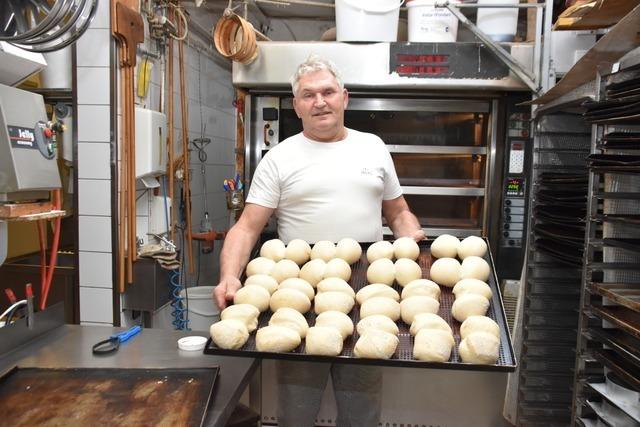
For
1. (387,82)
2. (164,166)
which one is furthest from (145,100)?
(387,82)

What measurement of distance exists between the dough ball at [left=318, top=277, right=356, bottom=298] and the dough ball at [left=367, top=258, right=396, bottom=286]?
9 centimetres

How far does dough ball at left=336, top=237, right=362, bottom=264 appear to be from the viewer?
1580 millimetres

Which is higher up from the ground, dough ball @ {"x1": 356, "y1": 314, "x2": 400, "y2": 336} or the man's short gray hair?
the man's short gray hair

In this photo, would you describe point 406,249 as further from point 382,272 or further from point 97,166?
point 97,166

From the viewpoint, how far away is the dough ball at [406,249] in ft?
5.14

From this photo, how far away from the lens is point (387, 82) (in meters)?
2.71

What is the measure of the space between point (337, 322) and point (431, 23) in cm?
203

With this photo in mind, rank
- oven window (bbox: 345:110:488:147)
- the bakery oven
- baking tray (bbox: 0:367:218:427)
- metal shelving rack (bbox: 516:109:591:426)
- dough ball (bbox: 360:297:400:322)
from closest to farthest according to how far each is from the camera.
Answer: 1. baking tray (bbox: 0:367:218:427)
2. dough ball (bbox: 360:297:400:322)
3. metal shelving rack (bbox: 516:109:591:426)
4. the bakery oven
5. oven window (bbox: 345:110:488:147)

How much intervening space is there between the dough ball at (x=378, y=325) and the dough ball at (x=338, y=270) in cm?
25

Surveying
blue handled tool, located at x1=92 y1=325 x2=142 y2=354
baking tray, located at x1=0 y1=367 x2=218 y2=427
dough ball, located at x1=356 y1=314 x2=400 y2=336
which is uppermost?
dough ball, located at x1=356 y1=314 x2=400 y2=336

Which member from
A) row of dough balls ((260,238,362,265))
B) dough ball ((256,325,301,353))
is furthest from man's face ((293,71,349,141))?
dough ball ((256,325,301,353))

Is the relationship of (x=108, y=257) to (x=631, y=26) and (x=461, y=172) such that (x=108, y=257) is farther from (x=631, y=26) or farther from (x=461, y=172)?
(x=631, y=26)

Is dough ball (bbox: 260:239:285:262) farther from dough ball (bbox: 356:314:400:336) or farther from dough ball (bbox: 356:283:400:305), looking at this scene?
dough ball (bbox: 356:314:400:336)

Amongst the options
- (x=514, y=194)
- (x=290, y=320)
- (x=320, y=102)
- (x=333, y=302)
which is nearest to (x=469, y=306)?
(x=333, y=302)
